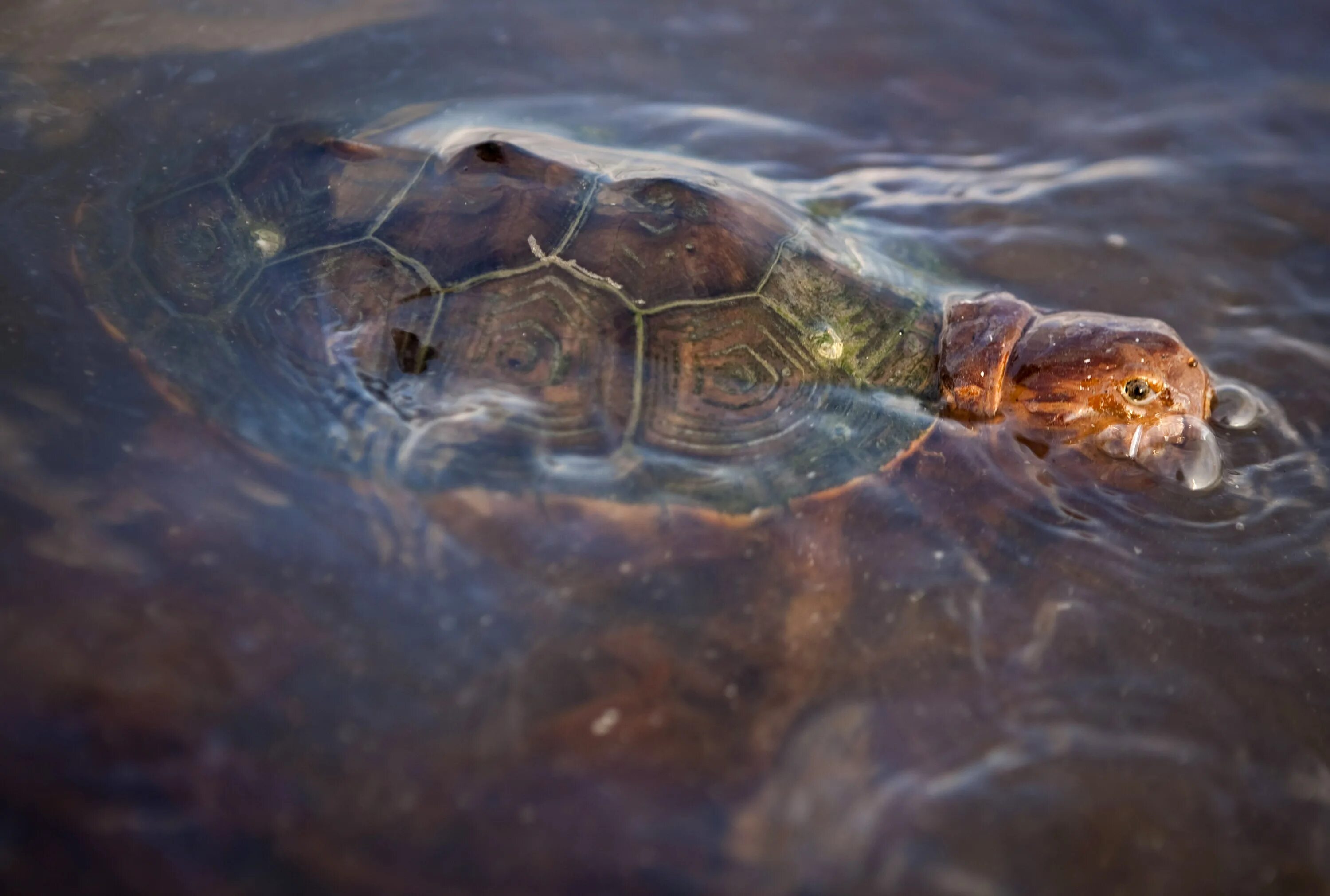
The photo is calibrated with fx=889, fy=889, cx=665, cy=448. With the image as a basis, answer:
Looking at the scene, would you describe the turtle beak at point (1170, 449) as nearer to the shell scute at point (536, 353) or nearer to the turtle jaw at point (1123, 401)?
the turtle jaw at point (1123, 401)

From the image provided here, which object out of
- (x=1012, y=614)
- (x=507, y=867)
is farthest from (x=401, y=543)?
(x=1012, y=614)

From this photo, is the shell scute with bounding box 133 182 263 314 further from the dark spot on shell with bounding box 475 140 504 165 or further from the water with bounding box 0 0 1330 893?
the dark spot on shell with bounding box 475 140 504 165

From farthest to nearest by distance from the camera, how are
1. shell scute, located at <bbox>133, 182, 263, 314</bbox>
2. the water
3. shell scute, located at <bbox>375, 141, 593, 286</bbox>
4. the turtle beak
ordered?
the turtle beak
shell scute, located at <bbox>133, 182, 263, 314</bbox>
shell scute, located at <bbox>375, 141, 593, 286</bbox>
the water

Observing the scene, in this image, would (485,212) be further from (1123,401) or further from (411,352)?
(1123,401)

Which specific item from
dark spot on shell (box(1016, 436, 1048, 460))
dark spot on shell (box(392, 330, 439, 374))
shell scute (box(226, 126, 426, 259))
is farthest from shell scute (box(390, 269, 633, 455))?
dark spot on shell (box(1016, 436, 1048, 460))

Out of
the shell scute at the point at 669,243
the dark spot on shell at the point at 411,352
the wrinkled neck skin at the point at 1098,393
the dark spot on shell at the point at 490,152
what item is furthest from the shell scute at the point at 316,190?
the wrinkled neck skin at the point at 1098,393

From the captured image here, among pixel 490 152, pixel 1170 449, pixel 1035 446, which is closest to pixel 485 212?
pixel 490 152

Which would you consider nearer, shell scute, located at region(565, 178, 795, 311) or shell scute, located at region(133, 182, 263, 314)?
shell scute, located at region(565, 178, 795, 311)
